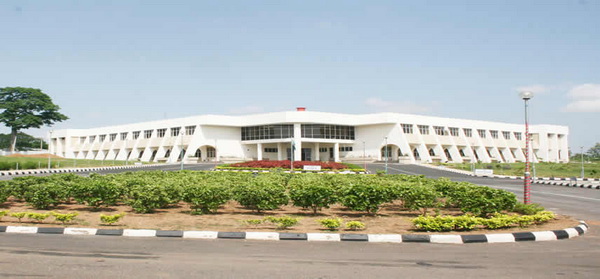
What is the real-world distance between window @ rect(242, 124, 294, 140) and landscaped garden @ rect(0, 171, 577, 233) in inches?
1769

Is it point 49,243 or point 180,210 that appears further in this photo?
point 180,210

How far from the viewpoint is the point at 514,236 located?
8031 mm

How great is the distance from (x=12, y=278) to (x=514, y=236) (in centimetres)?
817

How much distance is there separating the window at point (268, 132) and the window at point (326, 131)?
2.06 meters

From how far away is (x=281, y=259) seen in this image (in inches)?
242

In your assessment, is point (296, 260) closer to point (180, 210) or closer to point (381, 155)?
point (180, 210)

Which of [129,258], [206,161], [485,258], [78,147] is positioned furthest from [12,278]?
[78,147]

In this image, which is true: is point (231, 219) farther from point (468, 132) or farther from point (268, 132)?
point (468, 132)

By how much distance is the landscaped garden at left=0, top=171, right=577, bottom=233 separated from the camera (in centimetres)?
891

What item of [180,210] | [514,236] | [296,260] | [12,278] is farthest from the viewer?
[180,210]

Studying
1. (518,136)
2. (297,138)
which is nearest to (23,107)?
(297,138)

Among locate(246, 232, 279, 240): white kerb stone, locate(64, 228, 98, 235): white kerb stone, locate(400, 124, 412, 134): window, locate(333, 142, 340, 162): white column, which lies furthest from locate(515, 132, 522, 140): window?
locate(64, 228, 98, 235): white kerb stone

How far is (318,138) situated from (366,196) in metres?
47.1

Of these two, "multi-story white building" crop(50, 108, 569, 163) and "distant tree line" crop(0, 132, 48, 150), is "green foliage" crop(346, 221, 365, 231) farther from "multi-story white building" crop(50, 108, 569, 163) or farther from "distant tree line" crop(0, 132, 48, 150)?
"distant tree line" crop(0, 132, 48, 150)
